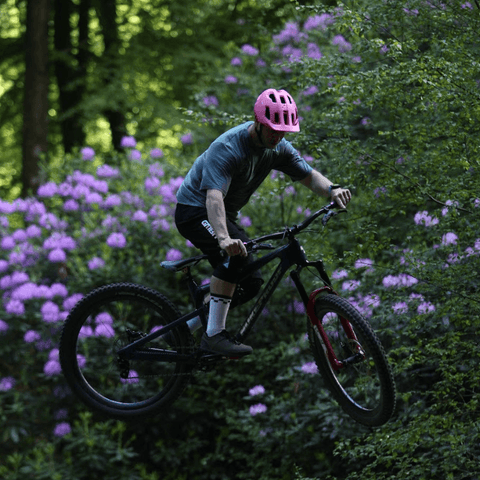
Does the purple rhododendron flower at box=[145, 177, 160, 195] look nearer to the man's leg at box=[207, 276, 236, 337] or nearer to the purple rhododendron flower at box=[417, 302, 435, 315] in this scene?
the purple rhododendron flower at box=[417, 302, 435, 315]

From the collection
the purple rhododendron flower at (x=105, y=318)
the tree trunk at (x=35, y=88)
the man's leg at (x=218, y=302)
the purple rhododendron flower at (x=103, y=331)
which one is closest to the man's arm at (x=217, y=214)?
the man's leg at (x=218, y=302)

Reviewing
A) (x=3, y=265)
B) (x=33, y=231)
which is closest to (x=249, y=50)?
(x=33, y=231)

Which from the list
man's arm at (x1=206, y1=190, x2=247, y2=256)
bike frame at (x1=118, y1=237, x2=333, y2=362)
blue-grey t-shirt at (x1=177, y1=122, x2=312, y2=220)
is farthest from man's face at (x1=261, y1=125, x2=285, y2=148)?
bike frame at (x1=118, y1=237, x2=333, y2=362)

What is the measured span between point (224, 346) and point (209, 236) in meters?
0.59

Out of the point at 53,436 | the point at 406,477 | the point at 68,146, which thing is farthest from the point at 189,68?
the point at 406,477

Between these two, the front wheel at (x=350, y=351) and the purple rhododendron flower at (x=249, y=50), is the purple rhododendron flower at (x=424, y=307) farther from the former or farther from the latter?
the purple rhododendron flower at (x=249, y=50)

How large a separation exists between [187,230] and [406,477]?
73.9 inches

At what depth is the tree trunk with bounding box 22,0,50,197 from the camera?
35.2 feet

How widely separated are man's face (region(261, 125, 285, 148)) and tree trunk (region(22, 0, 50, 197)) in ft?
24.8

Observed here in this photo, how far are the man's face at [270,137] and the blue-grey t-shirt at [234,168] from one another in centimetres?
11

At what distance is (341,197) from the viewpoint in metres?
3.87

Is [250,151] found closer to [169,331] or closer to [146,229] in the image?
[169,331]

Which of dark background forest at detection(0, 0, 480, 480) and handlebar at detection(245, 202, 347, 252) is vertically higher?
handlebar at detection(245, 202, 347, 252)

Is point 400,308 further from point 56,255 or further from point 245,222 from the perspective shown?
point 56,255
